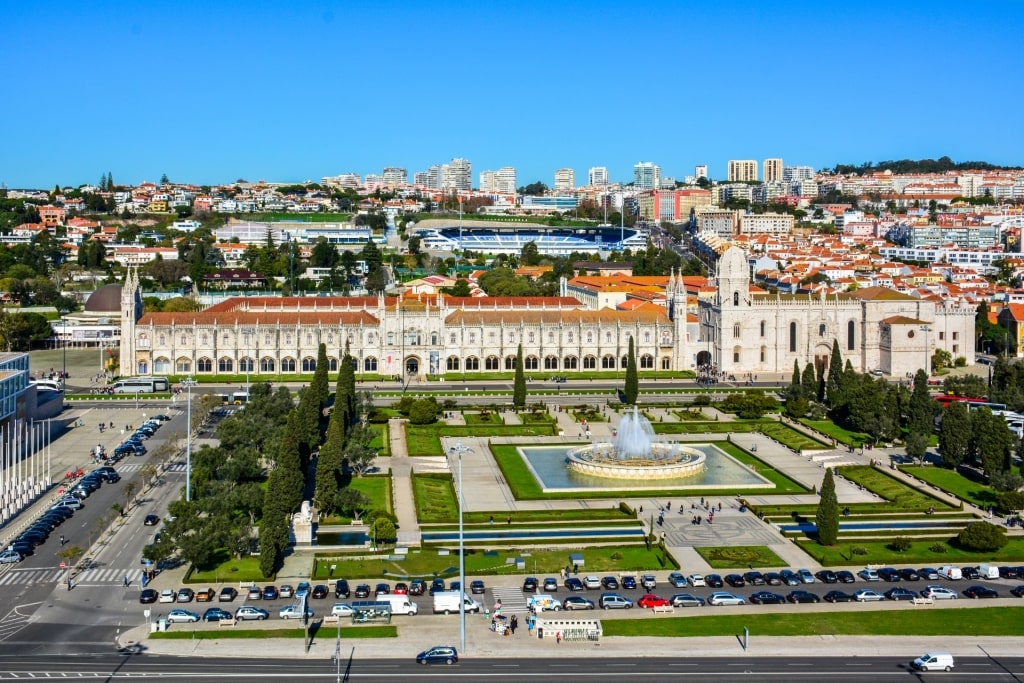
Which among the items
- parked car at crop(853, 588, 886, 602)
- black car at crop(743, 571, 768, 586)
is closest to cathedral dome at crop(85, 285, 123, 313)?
black car at crop(743, 571, 768, 586)

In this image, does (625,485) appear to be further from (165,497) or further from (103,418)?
(103,418)

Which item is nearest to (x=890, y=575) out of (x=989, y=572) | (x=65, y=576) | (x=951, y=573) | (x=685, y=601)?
(x=951, y=573)

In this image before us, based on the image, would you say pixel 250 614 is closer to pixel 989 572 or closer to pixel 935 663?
pixel 935 663

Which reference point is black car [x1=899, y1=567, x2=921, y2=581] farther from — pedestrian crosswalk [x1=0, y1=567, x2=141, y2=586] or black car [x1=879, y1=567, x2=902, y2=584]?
pedestrian crosswalk [x1=0, y1=567, x2=141, y2=586]

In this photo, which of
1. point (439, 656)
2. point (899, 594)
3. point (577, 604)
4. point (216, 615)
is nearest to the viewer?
point (439, 656)

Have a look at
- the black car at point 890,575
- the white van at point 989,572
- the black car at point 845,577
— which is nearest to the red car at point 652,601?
the black car at point 845,577

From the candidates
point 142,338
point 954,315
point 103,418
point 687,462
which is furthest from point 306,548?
point 954,315

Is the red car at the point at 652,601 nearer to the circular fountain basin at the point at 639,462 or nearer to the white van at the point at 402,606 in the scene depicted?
the white van at the point at 402,606
